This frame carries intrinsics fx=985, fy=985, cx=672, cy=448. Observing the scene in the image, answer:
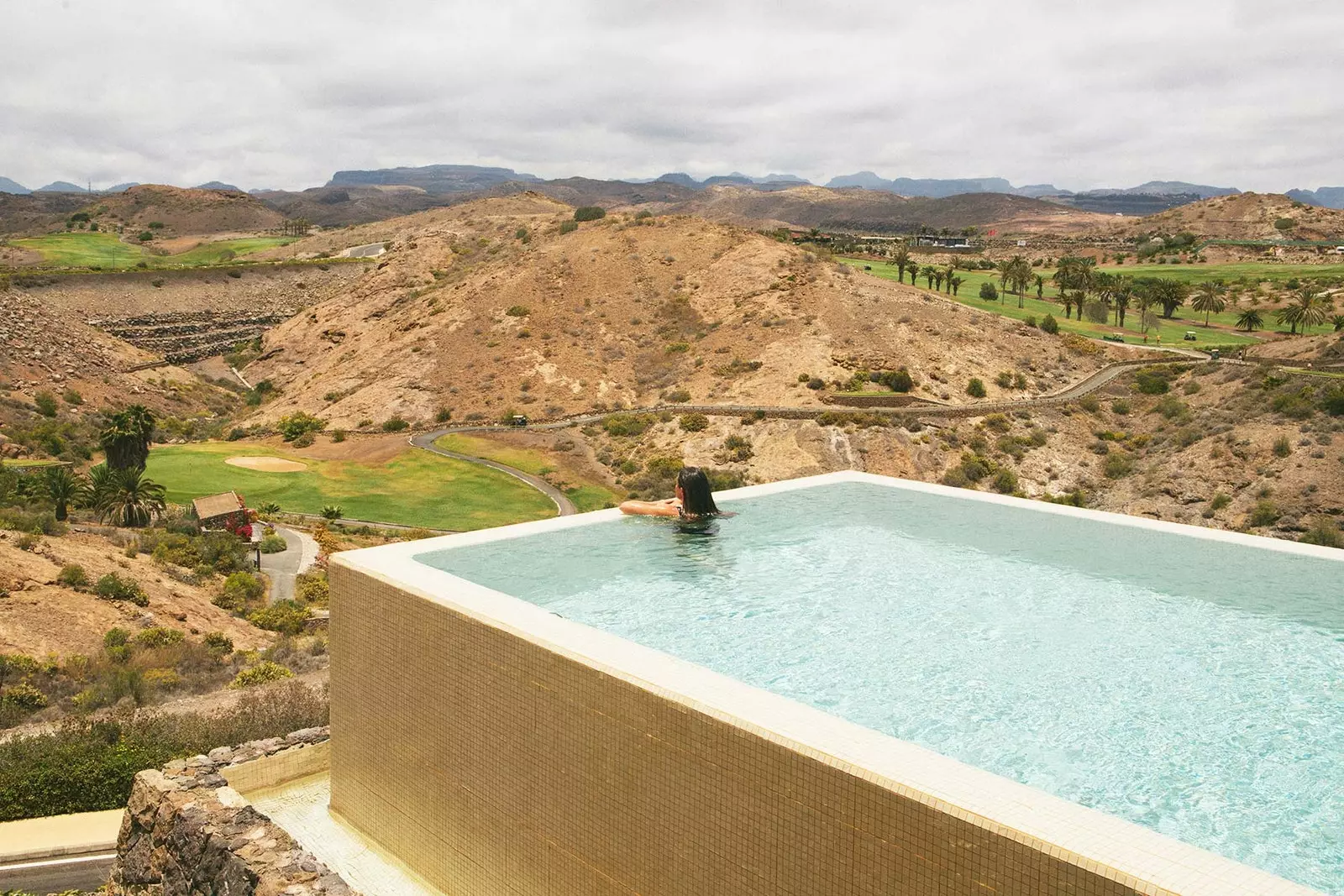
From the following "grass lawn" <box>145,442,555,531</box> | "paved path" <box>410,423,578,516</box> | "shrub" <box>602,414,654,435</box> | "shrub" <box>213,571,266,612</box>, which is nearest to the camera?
"shrub" <box>213,571,266,612</box>

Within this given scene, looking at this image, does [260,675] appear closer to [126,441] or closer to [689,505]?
[689,505]

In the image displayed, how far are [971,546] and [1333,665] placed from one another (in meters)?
3.80

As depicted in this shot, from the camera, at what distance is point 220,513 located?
92.2 ft

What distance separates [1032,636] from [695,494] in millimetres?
4270

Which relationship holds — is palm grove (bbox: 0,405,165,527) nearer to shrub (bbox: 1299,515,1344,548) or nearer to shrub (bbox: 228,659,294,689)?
shrub (bbox: 228,659,294,689)

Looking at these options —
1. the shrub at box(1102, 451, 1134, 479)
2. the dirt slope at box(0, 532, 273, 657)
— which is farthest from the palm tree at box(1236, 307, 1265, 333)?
the dirt slope at box(0, 532, 273, 657)

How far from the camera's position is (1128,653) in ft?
24.9

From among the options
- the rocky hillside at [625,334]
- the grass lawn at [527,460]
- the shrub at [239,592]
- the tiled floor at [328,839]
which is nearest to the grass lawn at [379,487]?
the grass lawn at [527,460]

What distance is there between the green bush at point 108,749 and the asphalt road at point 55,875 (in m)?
1.07

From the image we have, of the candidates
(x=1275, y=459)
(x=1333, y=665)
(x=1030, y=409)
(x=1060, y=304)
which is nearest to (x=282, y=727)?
(x=1333, y=665)

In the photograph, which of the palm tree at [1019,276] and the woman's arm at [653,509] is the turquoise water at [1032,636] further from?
the palm tree at [1019,276]

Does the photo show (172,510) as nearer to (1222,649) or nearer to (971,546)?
(971,546)

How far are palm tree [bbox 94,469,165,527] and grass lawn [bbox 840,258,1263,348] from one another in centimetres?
4133

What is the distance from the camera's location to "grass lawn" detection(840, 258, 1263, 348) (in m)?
51.2
